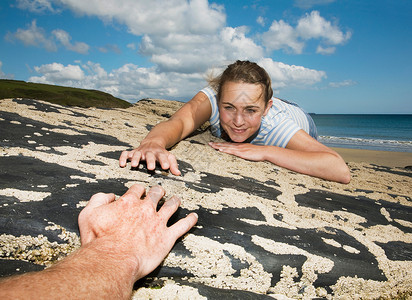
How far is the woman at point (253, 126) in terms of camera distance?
3.08 meters

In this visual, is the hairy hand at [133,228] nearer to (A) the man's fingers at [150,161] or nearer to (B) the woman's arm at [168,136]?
(A) the man's fingers at [150,161]

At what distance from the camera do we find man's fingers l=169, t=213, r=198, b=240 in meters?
1.39

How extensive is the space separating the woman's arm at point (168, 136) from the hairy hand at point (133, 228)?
70 cm

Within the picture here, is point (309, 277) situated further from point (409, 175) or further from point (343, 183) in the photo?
point (409, 175)

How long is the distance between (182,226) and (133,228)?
292 millimetres

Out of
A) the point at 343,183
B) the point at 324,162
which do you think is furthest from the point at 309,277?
the point at 343,183

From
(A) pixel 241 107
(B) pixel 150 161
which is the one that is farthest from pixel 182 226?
(A) pixel 241 107

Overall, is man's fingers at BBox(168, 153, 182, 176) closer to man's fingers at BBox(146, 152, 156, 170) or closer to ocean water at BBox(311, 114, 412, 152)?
man's fingers at BBox(146, 152, 156, 170)

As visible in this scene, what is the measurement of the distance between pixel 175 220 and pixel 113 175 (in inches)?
26.7

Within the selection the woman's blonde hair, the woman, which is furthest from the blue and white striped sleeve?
the woman's blonde hair

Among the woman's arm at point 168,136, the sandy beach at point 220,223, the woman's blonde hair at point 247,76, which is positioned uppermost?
the woman's blonde hair at point 247,76

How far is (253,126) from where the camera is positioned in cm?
332

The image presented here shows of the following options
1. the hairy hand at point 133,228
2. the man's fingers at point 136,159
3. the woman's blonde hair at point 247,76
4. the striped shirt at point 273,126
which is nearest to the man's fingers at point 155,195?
the hairy hand at point 133,228

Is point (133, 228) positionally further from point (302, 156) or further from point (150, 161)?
point (302, 156)
